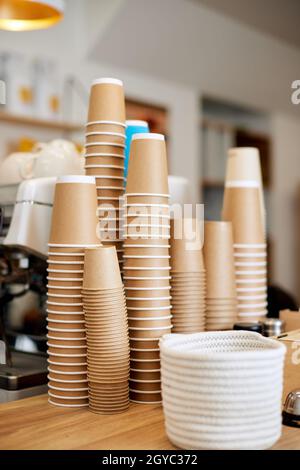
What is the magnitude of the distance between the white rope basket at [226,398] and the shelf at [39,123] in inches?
127

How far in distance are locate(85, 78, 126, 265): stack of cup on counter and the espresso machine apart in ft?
0.60

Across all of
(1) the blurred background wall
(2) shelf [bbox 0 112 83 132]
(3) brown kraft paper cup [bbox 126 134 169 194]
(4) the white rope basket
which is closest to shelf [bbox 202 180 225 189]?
(1) the blurred background wall

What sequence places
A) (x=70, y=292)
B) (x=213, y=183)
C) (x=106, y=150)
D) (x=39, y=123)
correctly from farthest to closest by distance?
(x=213, y=183) < (x=39, y=123) < (x=106, y=150) < (x=70, y=292)

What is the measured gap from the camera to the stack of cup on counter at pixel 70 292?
43.3 inches

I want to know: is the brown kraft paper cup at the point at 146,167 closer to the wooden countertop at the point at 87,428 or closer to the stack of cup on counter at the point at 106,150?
the stack of cup on counter at the point at 106,150

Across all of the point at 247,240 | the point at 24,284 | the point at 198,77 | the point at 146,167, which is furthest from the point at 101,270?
the point at 198,77

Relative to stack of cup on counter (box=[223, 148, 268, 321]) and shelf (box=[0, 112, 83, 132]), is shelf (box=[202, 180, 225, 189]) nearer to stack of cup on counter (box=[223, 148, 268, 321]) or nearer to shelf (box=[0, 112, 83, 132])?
shelf (box=[0, 112, 83, 132])

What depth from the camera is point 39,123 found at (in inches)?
158

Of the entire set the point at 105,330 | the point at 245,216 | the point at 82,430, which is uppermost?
the point at 245,216

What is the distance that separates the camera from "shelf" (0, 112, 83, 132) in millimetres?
3864

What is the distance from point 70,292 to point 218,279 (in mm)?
355

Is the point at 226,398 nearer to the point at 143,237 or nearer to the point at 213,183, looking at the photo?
the point at 143,237

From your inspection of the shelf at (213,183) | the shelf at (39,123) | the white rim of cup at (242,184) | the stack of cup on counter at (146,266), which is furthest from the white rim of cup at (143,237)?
the shelf at (213,183)

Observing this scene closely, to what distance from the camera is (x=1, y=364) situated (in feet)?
4.29
